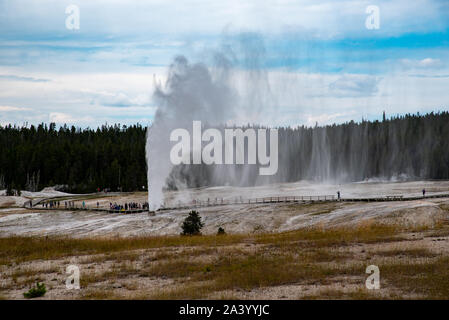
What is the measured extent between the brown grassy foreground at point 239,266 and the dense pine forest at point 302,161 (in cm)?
7974

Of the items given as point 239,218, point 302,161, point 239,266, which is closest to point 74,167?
point 302,161

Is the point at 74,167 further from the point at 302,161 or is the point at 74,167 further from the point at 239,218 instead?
the point at 239,218

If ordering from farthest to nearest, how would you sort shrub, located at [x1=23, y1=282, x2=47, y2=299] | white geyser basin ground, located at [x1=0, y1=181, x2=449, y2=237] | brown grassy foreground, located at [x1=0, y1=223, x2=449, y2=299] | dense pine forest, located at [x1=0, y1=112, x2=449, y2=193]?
1. dense pine forest, located at [x1=0, y1=112, x2=449, y2=193]
2. white geyser basin ground, located at [x1=0, y1=181, x2=449, y2=237]
3. shrub, located at [x1=23, y1=282, x2=47, y2=299]
4. brown grassy foreground, located at [x1=0, y1=223, x2=449, y2=299]

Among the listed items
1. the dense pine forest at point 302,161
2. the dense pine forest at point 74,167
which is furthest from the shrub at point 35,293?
the dense pine forest at point 74,167

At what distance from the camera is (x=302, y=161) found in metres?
133

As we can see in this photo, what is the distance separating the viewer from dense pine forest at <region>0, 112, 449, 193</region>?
118 meters

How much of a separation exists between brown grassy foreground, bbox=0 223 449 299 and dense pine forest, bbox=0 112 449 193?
7974 cm

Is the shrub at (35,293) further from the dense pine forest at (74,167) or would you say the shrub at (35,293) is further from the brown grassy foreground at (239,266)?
the dense pine forest at (74,167)

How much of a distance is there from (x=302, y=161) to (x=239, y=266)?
111m

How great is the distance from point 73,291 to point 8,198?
241 feet

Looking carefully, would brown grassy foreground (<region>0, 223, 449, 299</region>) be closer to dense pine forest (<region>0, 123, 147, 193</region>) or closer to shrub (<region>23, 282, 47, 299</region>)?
shrub (<region>23, 282, 47, 299</region>)

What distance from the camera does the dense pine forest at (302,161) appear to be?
389ft

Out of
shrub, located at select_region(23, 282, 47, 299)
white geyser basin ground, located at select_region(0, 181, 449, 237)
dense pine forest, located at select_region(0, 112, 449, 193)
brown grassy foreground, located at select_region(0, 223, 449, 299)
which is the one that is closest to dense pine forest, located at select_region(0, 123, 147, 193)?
dense pine forest, located at select_region(0, 112, 449, 193)
